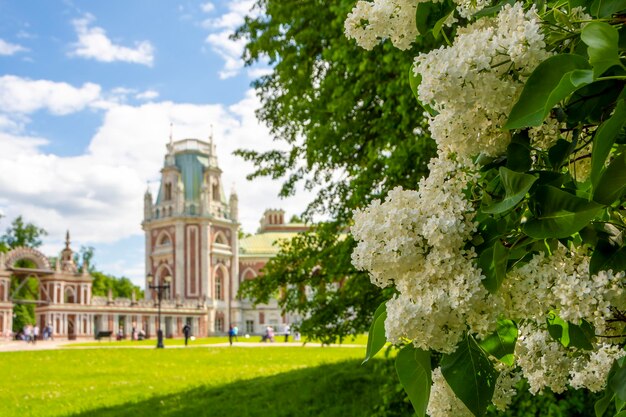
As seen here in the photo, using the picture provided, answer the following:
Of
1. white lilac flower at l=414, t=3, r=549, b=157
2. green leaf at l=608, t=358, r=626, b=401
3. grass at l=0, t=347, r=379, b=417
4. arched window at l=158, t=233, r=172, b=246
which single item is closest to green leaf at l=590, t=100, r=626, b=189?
white lilac flower at l=414, t=3, r=549, b=157

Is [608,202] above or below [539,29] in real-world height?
below

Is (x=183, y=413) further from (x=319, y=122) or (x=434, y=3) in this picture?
(x=434, y=3)

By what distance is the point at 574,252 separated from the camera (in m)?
1.50

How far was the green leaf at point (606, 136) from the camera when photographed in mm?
1139

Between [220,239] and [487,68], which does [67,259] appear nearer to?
[220,239]

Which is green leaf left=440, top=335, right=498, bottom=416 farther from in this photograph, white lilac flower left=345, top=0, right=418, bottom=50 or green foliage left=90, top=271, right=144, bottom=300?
green foliage left=90, top=271, right=144, bottom=300

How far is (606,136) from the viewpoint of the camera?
1.14 metres

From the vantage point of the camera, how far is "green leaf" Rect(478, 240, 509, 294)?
4.34 ft

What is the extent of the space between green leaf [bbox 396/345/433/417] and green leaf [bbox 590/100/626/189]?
538 millimetres

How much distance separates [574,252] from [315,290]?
23.5 ft

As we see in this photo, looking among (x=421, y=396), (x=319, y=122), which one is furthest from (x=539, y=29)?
(x=319, y=122)

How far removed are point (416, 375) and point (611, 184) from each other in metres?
0.58

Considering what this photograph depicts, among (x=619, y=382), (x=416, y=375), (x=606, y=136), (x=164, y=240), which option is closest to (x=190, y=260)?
(x=164, y=240)

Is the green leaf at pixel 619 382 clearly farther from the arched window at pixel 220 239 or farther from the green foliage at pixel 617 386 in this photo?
the arched window at pixel 220 239
